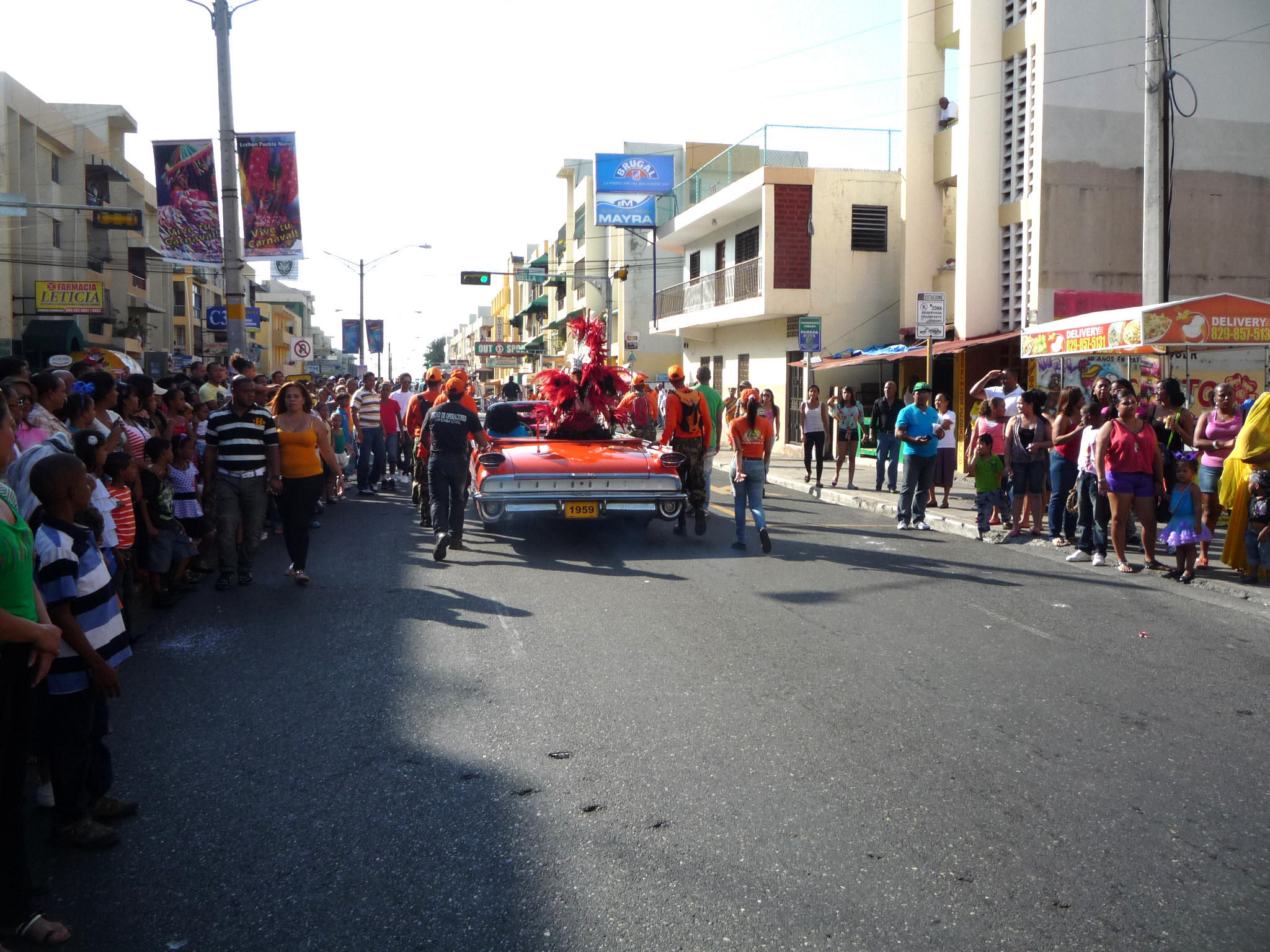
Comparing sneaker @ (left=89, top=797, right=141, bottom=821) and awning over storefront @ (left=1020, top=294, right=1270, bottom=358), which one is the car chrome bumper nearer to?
awning over storefront @ (left=1020, top=294, right=1270, bottom=358)

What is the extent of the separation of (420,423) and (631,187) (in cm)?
3089

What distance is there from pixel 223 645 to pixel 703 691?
3.24 m

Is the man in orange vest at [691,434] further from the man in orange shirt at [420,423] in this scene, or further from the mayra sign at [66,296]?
the mayra sign at [66,296]

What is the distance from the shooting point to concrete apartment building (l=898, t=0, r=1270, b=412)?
61.5 feet

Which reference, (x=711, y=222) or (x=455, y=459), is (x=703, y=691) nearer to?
(x=455, y=459)

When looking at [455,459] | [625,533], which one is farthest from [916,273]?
[455,459]

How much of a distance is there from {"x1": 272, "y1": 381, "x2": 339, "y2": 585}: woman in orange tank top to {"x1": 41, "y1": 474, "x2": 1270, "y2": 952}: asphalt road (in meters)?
0.68

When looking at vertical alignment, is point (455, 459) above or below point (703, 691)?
above

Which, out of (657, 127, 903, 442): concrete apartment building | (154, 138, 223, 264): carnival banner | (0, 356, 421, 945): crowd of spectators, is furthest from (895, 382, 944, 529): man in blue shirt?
(657, 127, 903, 442): concrete apartment building

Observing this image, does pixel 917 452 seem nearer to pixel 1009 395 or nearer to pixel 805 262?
pixel 1009 395

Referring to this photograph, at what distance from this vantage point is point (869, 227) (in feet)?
87.1

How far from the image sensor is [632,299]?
48.7 metres

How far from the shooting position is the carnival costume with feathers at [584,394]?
39.0 ft

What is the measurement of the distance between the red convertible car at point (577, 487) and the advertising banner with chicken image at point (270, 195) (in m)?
8.74
